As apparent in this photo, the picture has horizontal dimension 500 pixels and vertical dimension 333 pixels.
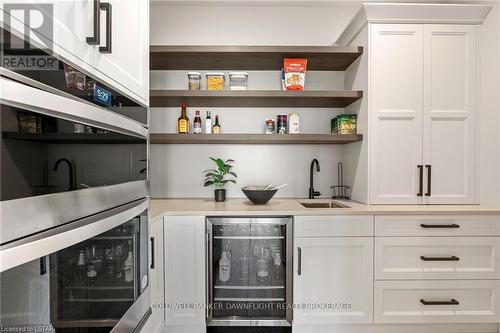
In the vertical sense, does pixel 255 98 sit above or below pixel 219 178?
above

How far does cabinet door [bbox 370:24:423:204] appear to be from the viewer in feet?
7.20

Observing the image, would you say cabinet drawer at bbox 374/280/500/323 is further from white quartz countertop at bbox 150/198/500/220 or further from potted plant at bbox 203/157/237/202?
potted plant at bbox 203/157/237/202

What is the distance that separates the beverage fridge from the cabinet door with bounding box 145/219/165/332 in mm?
298

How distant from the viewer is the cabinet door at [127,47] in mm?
919

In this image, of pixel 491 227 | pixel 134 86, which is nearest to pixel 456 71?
pixel 491 227

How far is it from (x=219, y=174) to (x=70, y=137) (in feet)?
6.10

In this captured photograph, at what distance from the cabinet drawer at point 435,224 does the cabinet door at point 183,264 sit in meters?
1.16

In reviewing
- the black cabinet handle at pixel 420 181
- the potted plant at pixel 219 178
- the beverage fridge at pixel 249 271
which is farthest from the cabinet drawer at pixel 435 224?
the potted plant at pixel 219 178

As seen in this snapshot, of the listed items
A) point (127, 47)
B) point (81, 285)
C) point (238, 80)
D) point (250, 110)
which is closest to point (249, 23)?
point (238, 80)

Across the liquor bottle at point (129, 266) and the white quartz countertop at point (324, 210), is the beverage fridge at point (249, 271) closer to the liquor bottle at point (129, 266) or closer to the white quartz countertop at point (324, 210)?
the white quartz countertop at point (324, 210)

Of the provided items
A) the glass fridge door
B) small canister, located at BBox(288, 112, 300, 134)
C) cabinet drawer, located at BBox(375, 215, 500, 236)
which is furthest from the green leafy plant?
the glass fridge door

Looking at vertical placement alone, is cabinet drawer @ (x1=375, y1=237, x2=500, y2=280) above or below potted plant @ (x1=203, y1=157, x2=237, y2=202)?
below

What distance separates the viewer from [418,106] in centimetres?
220

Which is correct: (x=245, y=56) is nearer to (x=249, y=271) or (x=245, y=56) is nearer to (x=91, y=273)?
(x=249, y=271)
